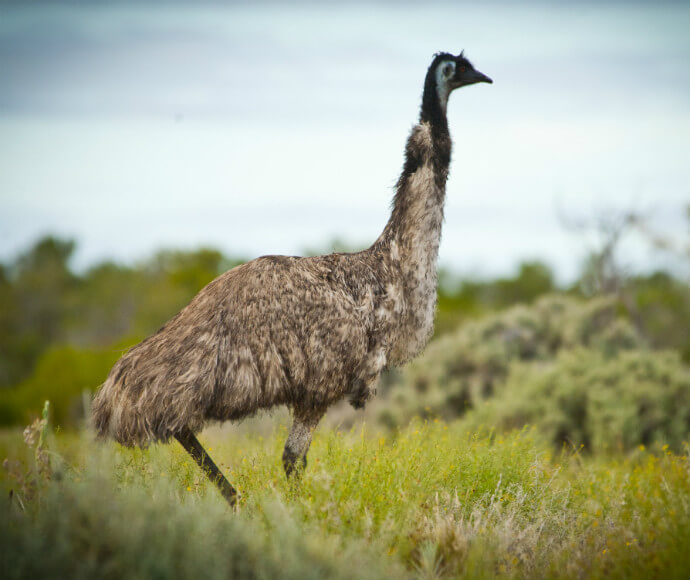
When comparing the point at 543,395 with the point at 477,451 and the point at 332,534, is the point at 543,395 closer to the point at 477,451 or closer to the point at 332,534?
the point at 477,451

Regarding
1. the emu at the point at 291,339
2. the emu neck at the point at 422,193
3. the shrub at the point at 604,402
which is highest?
the emu neck at the point at 422,193

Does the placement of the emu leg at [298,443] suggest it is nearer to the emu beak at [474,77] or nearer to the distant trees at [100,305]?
the emu beak at [474,77]

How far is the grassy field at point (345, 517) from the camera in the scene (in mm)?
3324

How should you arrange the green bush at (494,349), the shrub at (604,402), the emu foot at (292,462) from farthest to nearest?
the green bush at (494,349) → the shrub at (604,402) → the emu foot at (292,462)

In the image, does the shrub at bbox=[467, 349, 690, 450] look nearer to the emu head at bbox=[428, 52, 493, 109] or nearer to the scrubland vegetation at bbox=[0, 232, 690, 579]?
the scrubland vegetation at bbox=[0, 232, 690, 579]

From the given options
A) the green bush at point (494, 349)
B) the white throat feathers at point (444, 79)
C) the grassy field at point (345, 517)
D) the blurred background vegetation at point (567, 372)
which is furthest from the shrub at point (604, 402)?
the white throat feathers at point (444, 79)

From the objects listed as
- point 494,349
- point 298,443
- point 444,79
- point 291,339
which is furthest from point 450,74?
point 494,349

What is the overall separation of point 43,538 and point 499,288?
151 ft

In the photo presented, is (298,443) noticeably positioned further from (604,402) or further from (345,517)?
(604,402)

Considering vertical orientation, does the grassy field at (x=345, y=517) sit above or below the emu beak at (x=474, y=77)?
below

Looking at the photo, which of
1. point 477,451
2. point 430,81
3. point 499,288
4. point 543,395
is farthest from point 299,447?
point 499,288

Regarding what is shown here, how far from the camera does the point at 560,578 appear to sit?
3844mm

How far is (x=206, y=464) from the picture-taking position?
481cm

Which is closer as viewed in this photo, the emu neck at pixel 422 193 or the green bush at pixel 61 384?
the emu neck at pixel 422 193
